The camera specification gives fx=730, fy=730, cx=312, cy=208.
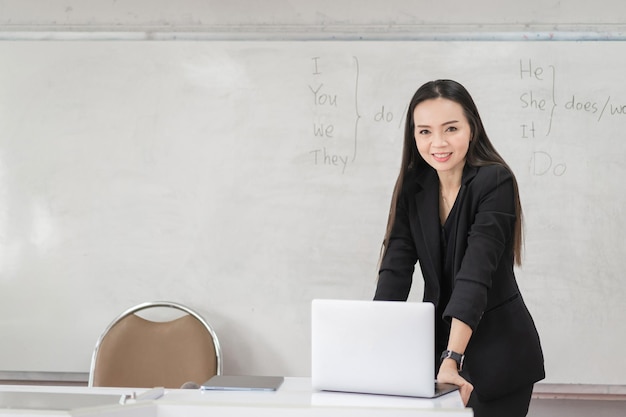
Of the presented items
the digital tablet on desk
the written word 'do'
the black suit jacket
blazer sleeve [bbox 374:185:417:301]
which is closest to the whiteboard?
the written word 'do'

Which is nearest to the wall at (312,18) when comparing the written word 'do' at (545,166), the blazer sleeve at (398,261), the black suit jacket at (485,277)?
the written word 'do' at (545,166)

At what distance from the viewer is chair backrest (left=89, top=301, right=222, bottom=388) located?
2.76 metres

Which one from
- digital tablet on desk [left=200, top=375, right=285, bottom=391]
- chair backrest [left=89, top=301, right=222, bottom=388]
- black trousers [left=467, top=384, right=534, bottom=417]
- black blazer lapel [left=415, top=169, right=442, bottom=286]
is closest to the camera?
digital tablet on desk [left=200, top=375, right=285, bottom=391]

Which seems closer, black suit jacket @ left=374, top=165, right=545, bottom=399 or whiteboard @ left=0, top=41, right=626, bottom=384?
black suit jacket @ left=374, top=165, right=545, bottom=399

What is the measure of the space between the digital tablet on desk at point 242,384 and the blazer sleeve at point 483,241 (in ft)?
1.29

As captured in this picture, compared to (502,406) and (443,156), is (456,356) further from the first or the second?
(443,156)

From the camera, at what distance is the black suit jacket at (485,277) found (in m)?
1.56

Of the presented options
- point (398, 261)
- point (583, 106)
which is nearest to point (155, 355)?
point (398, 261)

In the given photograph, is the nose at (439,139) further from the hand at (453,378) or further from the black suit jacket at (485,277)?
the hand at (453,378)

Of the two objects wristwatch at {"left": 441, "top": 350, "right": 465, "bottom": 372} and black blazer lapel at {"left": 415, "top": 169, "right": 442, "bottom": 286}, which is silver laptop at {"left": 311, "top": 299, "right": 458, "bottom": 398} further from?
black blazer lapel at {"left": 415, "top": 169, "right": 442, "bottom": 286}

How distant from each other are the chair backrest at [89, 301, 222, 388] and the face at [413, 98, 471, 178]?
4.54 ft

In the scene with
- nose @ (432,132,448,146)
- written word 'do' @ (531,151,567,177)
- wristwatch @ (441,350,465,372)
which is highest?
written word 'do' @ (531,151,567,177)

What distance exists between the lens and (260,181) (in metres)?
2.92

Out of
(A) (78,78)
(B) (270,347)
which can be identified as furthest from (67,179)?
(B) (270,347)
